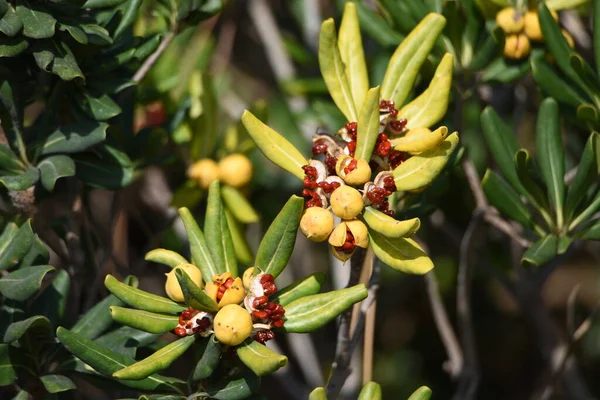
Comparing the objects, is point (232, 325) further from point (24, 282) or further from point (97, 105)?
point (97, 105)

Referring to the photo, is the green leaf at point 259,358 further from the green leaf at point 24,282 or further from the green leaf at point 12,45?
the green leaf at point 12,45

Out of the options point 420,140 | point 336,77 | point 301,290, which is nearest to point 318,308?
point 301,290

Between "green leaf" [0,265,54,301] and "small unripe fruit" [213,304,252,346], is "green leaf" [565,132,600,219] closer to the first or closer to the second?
"small unripe fruit" [213,304,252,346]

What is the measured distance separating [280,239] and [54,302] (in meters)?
0.46

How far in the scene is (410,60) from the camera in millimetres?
1418

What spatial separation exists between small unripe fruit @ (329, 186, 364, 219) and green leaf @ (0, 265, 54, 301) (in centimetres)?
46

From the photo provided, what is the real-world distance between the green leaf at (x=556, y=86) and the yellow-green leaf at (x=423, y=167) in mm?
399

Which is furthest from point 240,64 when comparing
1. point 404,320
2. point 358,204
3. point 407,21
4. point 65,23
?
point 358,204

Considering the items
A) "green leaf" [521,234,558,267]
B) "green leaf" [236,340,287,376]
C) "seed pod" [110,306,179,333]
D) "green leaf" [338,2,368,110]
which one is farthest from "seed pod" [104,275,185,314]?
"green leaf" [521,234,558,267]

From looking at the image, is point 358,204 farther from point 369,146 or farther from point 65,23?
point 65,23

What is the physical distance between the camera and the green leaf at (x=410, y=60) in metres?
1.41

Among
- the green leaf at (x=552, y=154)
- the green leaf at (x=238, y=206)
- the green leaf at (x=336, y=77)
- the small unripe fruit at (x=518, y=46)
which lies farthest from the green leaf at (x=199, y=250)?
the small unripe fruit at (x=518, y=46)

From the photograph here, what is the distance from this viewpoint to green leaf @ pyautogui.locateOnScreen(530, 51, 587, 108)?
155cm

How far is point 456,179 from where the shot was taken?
2.42m
